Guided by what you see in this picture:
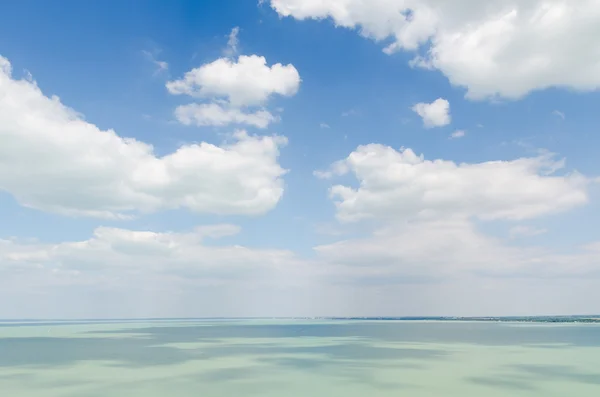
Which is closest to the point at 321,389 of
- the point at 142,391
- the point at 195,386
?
the point at 195,386

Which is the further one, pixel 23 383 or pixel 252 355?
pixel 252 355

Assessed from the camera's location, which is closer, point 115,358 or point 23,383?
point 23,383

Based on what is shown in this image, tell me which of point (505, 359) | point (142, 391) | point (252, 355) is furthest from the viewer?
point (252, 355)

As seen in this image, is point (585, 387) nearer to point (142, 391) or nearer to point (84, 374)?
point (142, 391)

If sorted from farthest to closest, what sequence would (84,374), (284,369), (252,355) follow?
(252,355)
(284,369)
(84,374)

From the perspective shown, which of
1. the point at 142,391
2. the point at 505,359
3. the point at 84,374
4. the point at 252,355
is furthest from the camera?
the point at 252,355

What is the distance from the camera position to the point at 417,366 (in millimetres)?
43000

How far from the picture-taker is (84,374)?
38000 mm

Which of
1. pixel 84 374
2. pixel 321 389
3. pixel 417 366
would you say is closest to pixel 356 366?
pixel 417 366

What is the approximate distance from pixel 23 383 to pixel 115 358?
16.2 m

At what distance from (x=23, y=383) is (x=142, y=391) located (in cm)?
1029

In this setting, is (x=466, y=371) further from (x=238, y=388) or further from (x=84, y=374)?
(x=84, y=374)

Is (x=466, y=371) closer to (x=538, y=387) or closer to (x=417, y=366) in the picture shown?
(x=417, y=366)

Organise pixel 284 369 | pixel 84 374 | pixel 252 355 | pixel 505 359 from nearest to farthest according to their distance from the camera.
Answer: pixel 84 374 → pixel 284 369 → pixel 505 359 → pixel 252 355
